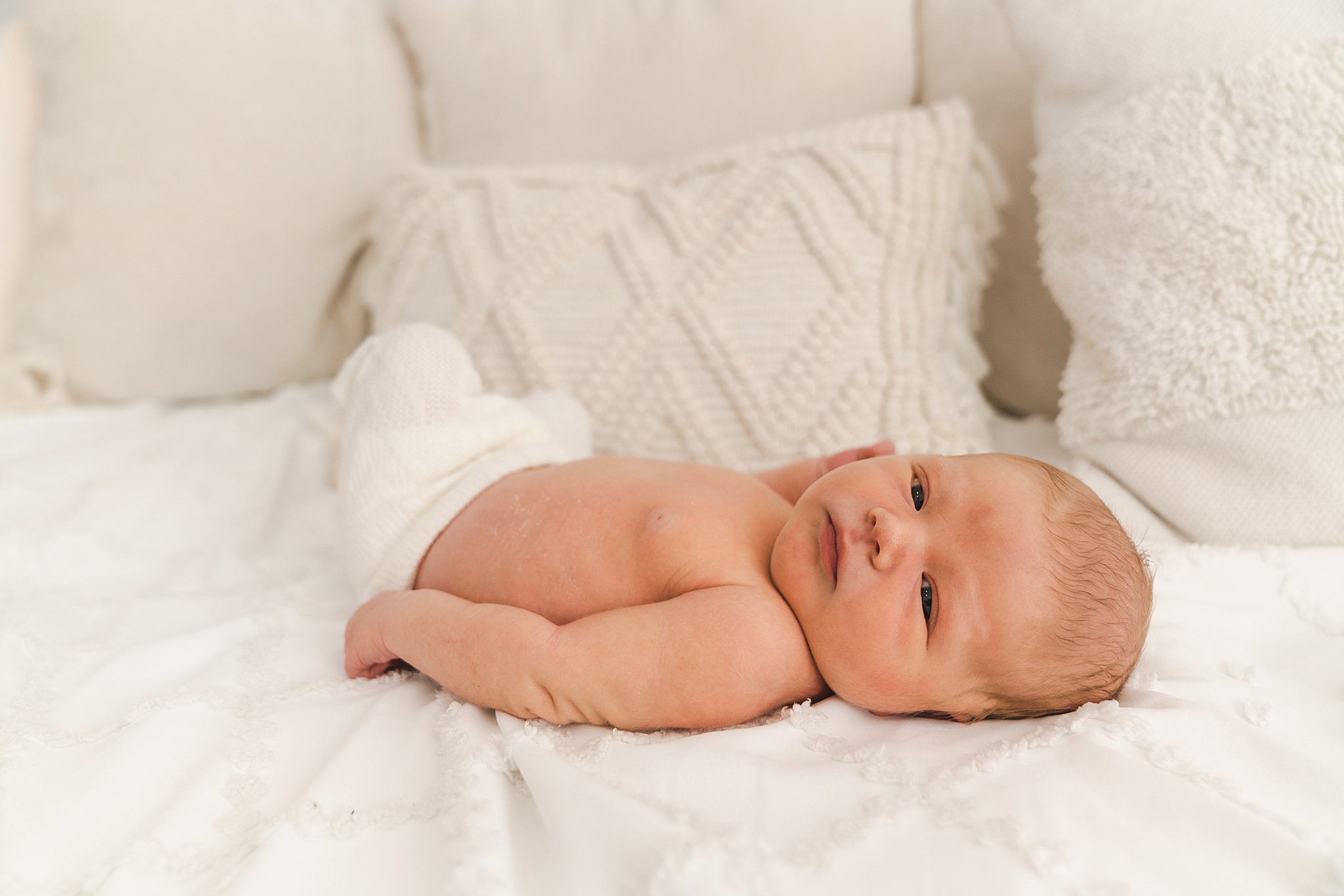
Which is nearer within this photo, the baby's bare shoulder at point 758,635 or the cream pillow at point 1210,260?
the baby's bare shoulder at point 758,635

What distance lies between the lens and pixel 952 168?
4.76 feet

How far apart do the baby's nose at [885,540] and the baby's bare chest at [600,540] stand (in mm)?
152

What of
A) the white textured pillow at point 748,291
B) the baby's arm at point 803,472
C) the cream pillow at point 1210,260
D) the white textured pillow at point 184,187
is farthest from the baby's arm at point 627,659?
the white textured pillow at point 184,187

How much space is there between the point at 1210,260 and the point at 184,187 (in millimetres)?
1752

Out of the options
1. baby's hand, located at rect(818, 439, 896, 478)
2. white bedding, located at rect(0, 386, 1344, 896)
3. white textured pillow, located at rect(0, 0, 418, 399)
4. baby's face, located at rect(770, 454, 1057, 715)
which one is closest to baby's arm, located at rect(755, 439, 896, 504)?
baby's hand, located at rect(818, 439, 896, 478)

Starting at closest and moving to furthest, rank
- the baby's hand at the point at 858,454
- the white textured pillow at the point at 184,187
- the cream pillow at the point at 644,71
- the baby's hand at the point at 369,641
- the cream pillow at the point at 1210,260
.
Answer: the baby's hand at the point at 369,641 < the cream pillow at the point at 1210,260 < the baby's hand at the point at 858,454 < the white textured pillow at the point at 184,187 < the cream pillow at the point at 644,71

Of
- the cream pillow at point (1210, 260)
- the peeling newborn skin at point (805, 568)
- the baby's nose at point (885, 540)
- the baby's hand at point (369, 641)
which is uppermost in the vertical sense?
the cream pillow at point (1210, 260)

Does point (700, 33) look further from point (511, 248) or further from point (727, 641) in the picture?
point (727, 641)

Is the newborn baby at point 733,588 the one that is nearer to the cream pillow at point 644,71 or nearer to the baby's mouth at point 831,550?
the baby's mouth at point 831,550

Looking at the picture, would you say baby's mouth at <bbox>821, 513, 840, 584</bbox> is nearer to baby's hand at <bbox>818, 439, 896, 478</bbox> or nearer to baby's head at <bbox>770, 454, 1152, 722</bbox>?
baby's head at <bbox>770, 454, 1152, 722</bbox>

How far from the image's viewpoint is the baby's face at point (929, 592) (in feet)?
3.10

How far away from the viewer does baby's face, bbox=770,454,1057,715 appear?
0.95m

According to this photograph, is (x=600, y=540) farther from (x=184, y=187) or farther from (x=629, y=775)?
(x=184, y=187)

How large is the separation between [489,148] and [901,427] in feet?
3.54
